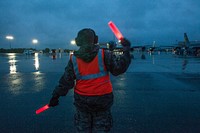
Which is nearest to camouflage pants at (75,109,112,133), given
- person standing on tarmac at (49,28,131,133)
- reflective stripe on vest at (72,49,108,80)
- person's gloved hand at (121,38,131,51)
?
person standing on tarmac at (49,28,131,133)

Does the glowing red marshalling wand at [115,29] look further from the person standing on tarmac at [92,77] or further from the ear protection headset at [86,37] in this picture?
the ear protection headset at [86,37]

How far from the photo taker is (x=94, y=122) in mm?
3168

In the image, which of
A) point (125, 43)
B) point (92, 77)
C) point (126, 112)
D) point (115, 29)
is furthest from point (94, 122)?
point (126, 112)

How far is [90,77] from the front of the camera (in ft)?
10.1

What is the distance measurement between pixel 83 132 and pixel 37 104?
450cm

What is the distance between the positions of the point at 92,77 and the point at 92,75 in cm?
3

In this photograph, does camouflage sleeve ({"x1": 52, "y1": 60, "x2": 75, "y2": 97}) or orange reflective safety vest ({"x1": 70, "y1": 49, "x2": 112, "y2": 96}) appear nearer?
orange reflective safety vest ({"x1": 70, "y1": 49, "x2": 112, "y2": 96})

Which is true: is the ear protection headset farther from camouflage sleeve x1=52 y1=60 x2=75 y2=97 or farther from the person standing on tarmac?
camouflage sleeve x1=52 y1=60 x2=75 y2=97

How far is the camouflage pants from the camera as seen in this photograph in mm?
3121

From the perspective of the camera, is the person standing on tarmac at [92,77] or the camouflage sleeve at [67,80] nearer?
the person standing on tarmac at [92,77]

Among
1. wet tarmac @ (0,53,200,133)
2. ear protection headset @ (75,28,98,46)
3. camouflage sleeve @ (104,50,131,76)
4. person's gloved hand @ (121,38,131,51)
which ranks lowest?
wet tarmac @ (0,53,200,133)

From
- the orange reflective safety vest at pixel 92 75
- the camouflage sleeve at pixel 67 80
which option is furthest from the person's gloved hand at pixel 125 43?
the camouflage sleeve at pixel 67 80

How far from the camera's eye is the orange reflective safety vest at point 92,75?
9.99 ft

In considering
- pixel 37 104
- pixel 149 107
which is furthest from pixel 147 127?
pixel 37 104
